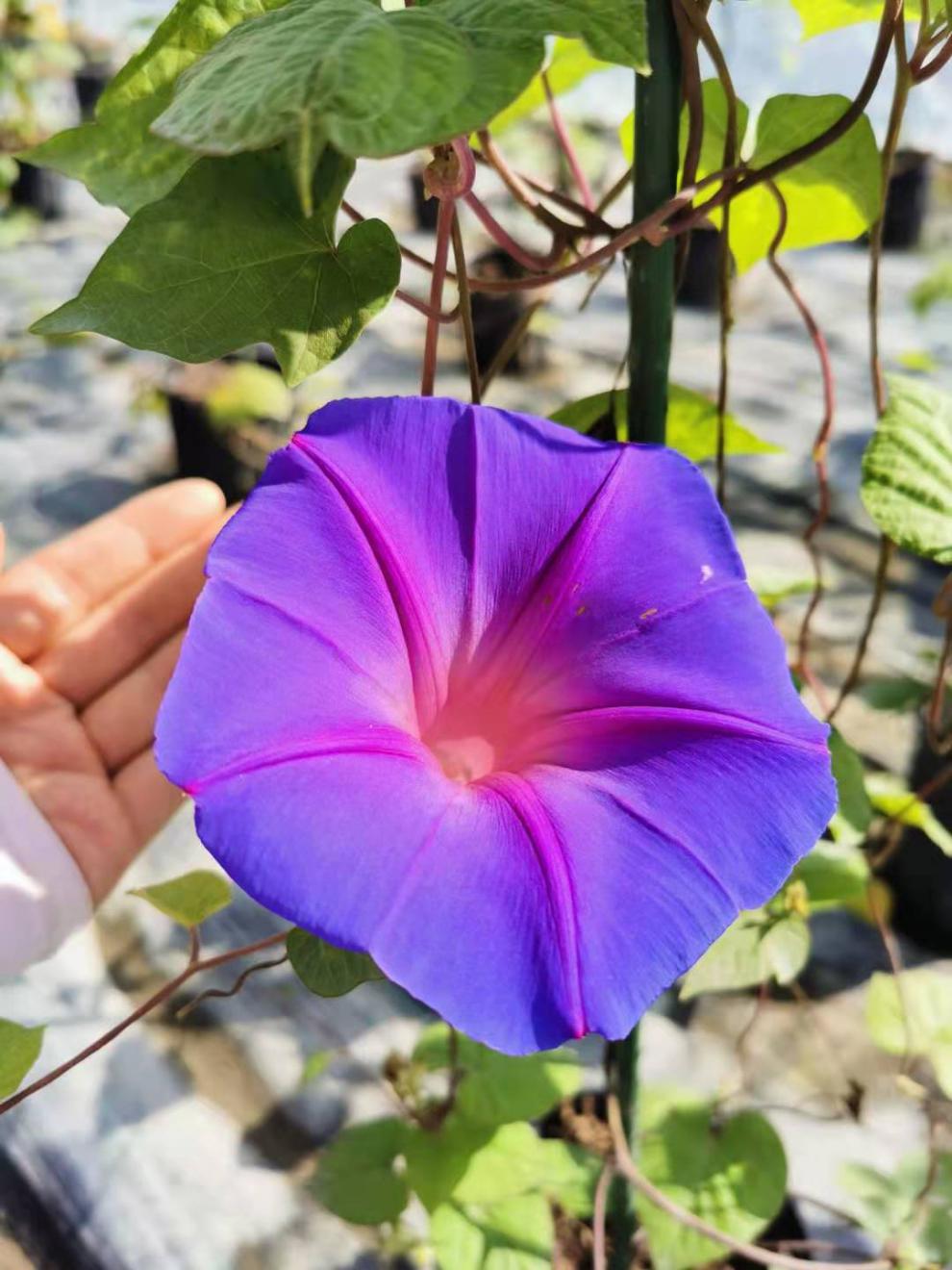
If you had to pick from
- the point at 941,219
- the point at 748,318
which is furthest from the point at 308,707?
the point at 941,219

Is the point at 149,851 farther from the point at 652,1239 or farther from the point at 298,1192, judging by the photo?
the point at 652,1239

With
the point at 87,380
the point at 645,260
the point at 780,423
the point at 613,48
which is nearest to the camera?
the point at 613,48

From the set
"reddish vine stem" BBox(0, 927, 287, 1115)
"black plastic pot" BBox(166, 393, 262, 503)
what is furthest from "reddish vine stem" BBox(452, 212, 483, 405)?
"black plastic pot" BBox(166, 393, 262, 503)

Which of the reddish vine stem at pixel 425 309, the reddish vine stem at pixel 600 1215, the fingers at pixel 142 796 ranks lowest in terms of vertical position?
the reddish vine stem at pixel 600 1215

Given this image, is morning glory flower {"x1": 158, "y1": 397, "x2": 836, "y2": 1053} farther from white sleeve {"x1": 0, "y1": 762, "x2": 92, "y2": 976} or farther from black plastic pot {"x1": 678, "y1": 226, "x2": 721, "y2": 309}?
black plastic pot {"x1": 678, "y1": 226, "x2": 721, "y2": 309}

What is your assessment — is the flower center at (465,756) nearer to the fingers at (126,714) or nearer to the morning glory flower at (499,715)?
the morning glory flower at (499,715)

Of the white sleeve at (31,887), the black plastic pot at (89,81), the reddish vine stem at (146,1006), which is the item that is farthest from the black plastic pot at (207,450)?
the black plastic pot at (89,81)

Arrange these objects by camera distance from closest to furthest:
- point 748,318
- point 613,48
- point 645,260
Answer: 1. point 613,48
2. point 645,260
3. point 748,318

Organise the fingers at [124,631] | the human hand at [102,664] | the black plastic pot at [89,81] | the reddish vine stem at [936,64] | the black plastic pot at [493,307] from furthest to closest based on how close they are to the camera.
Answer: the black plastic pot at [89,81] → the black plastic pot at [493,307] → the fingers at [124,631] → the human hand at [102,664] → the reddish vine stem at [936,64]
